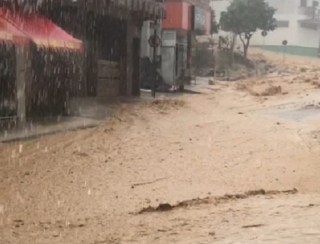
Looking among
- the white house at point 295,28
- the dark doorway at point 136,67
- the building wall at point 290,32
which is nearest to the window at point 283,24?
the white house at point 295,28

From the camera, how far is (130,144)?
12117 mm

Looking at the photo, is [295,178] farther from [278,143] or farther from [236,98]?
[236,98]

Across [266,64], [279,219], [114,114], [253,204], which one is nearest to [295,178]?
[253,204]

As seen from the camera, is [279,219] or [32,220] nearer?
[279,219]

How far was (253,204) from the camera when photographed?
22.7ft

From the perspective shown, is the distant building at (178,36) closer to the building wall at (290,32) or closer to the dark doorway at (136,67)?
the dark doorway at (136,67)

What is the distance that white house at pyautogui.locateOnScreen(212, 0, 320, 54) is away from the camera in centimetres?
6969

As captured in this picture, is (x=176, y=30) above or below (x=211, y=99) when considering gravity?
above

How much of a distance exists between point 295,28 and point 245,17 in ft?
66.9

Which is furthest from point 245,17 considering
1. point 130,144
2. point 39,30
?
point 130,144

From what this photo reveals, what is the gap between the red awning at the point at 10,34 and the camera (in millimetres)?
11039

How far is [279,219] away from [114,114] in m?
11.2

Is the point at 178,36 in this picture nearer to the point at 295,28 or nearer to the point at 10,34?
the point at 10,34

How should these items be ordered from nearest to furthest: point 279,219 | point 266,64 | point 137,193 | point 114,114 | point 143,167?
point 279,219, point 137,193, point 143,167, point 114,114, point 266,64
